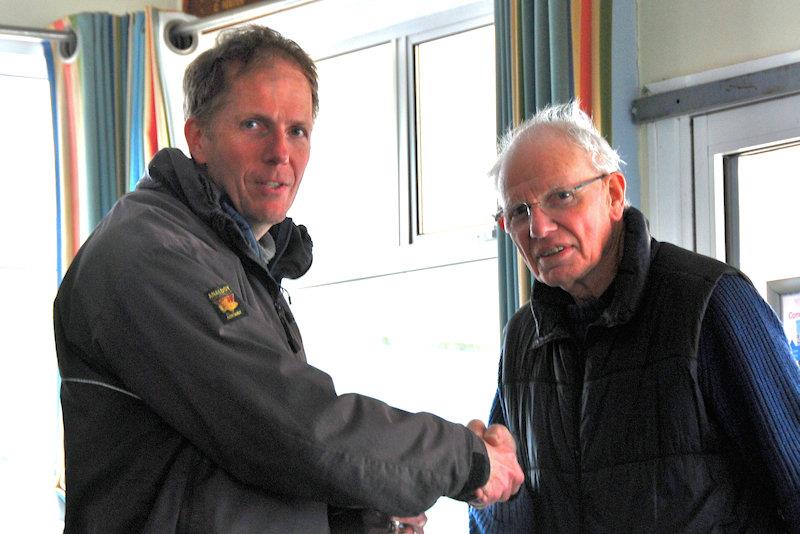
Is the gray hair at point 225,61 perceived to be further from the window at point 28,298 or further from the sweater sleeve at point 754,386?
the window at point 28,298

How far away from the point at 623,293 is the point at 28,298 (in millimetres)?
2901

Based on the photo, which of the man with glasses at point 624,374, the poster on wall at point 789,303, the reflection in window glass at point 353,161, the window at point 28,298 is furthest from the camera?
the window at point 28,298

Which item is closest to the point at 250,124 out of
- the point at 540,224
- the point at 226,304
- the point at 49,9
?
the point at 226,304

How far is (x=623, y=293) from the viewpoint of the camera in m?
2.13

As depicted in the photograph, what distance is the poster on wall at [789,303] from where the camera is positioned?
121 inches

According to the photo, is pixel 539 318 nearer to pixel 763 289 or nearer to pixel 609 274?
pixel 609 274

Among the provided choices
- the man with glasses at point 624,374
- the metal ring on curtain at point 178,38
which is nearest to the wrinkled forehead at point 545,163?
the man with glasses at point 624,374

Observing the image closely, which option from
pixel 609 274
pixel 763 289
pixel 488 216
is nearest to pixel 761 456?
pixel 609 274

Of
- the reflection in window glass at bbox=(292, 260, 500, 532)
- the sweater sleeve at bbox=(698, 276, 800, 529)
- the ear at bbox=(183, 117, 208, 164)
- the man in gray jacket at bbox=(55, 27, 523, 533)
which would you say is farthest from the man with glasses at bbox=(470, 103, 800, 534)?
the reflection in window glass at bbox=(292, 260, 500, 532)

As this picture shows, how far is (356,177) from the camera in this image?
13.9 feet

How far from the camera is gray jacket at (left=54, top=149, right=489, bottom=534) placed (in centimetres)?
164

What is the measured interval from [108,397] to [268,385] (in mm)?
249

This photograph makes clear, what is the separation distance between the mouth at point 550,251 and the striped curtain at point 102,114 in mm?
2372

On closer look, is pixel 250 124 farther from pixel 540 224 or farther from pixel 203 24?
pixel 203 24
